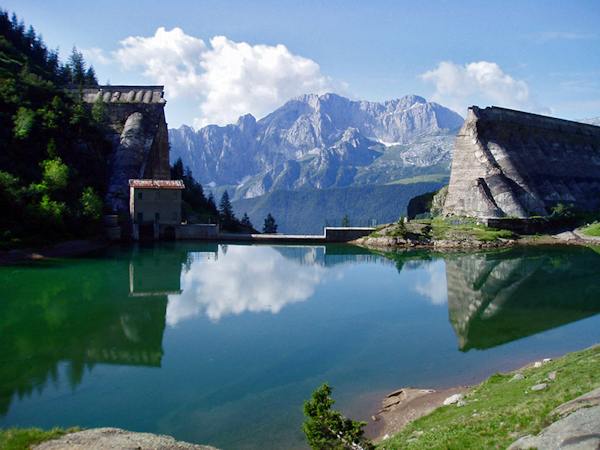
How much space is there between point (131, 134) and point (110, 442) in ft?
210

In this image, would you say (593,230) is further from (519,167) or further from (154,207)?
(154,207)

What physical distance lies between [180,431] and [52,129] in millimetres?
53256

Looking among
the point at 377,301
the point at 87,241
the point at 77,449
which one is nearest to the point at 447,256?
the point at 377,301

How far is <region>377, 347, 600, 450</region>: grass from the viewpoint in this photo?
9062mm

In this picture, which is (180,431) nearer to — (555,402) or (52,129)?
(555,402)

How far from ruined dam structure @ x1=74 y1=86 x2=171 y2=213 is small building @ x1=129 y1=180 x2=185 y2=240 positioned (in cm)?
321

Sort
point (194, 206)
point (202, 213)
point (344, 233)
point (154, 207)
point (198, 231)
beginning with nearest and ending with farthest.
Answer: point (154, 207)
point (198, 231)
point (344, 233)
point (202, 213)
point (194, 206)

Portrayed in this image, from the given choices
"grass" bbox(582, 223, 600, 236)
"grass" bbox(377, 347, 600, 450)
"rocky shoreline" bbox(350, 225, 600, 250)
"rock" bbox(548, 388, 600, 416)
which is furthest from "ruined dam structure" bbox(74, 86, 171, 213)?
"grass" bbox(582, 223, 600, 236)

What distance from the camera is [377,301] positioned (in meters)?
29.8

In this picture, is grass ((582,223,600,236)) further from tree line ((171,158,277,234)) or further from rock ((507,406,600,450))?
rock ((507,406,600,450))

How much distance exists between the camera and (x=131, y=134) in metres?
67.2

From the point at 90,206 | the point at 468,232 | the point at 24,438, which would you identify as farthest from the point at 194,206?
the point at 24,438

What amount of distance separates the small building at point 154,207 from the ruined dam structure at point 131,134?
3.21 metres

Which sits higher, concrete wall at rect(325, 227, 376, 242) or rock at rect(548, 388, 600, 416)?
concrete wall at rect(325, 227, 376, 242)
